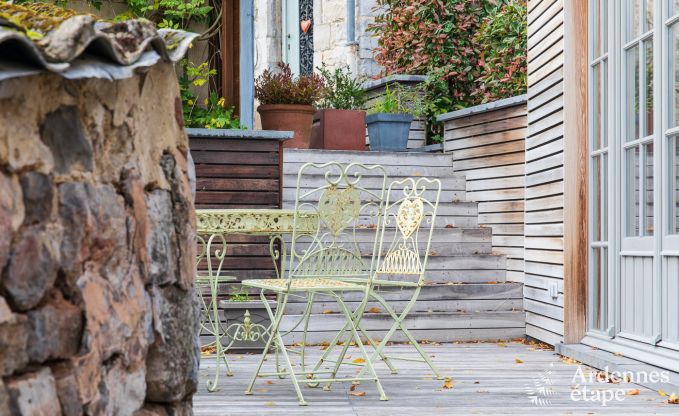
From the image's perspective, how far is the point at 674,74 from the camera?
5.05 metres

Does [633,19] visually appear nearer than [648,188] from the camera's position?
No

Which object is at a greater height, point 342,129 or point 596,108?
point 342,129

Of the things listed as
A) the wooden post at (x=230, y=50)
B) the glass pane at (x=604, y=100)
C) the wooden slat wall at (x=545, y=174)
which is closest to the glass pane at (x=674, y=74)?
the glass pane at (x=604, y=100)

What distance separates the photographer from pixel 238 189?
7.67 meters

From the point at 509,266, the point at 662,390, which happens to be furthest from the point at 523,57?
the point at 662,390

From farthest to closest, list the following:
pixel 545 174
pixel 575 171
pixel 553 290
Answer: pixel 545 174 → pixel 553 290 → pixel 575 171

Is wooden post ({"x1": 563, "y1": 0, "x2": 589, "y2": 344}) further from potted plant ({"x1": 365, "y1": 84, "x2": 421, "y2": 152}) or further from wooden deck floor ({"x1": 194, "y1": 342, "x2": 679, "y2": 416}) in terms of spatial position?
potted plant ({"x1": 365, "y1": 84, "x2": 421, "y2": 152})

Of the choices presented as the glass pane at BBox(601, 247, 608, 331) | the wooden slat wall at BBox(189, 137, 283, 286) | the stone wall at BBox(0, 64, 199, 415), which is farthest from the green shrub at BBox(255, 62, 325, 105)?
the stone wall at BBox(0, 64, 199, 415)

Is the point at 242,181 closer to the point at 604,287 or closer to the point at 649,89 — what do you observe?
the point at 604,287

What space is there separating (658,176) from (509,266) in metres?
2.80

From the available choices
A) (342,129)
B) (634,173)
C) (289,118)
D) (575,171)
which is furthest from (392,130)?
(634,173)

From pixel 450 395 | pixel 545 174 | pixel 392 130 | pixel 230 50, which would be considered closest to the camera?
pixel 450 395

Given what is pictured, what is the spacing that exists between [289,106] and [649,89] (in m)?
4.67

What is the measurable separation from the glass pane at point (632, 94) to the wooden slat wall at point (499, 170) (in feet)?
6.70
